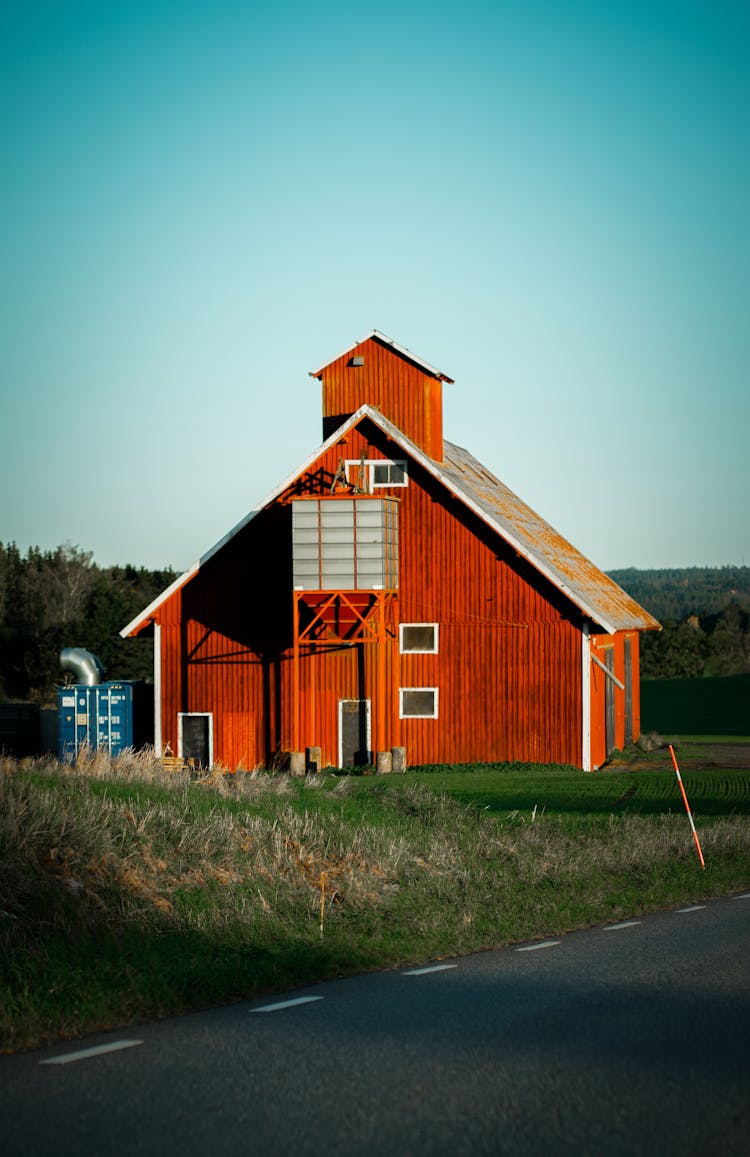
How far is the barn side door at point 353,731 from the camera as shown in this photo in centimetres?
3347

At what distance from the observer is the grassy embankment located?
1000cm

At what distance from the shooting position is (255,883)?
13.0m

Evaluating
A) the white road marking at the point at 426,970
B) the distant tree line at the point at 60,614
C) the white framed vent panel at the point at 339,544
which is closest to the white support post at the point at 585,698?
the white framed vent panel at the point at 339,544

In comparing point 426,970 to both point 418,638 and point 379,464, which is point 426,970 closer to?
point 418,638

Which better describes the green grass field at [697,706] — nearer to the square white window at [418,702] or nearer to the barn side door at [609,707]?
the barn side door at [609,707]

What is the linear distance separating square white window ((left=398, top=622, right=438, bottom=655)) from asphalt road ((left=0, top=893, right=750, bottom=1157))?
22.9 meters

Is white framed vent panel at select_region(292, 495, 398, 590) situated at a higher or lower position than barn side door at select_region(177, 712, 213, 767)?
higher

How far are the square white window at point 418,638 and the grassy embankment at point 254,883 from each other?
1267 centimetres

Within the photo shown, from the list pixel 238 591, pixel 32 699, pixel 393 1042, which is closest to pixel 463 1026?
pixel 393 1042

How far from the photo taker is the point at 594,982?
392 inches

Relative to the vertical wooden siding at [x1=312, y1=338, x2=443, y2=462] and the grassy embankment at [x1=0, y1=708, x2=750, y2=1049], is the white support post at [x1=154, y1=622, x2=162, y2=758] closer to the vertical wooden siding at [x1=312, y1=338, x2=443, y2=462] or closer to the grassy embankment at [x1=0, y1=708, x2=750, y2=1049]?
the vertical wooden siding at [x1=312, y1=338, x2=443, y2=462]

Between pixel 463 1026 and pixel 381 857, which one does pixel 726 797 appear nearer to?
pixel 381 857

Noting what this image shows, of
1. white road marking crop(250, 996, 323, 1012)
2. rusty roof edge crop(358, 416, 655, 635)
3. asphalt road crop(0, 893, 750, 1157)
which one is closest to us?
asphalt road crop(0, 893, 750, 1157)

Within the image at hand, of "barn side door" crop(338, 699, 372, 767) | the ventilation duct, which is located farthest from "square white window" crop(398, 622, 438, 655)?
the ventilation duct
